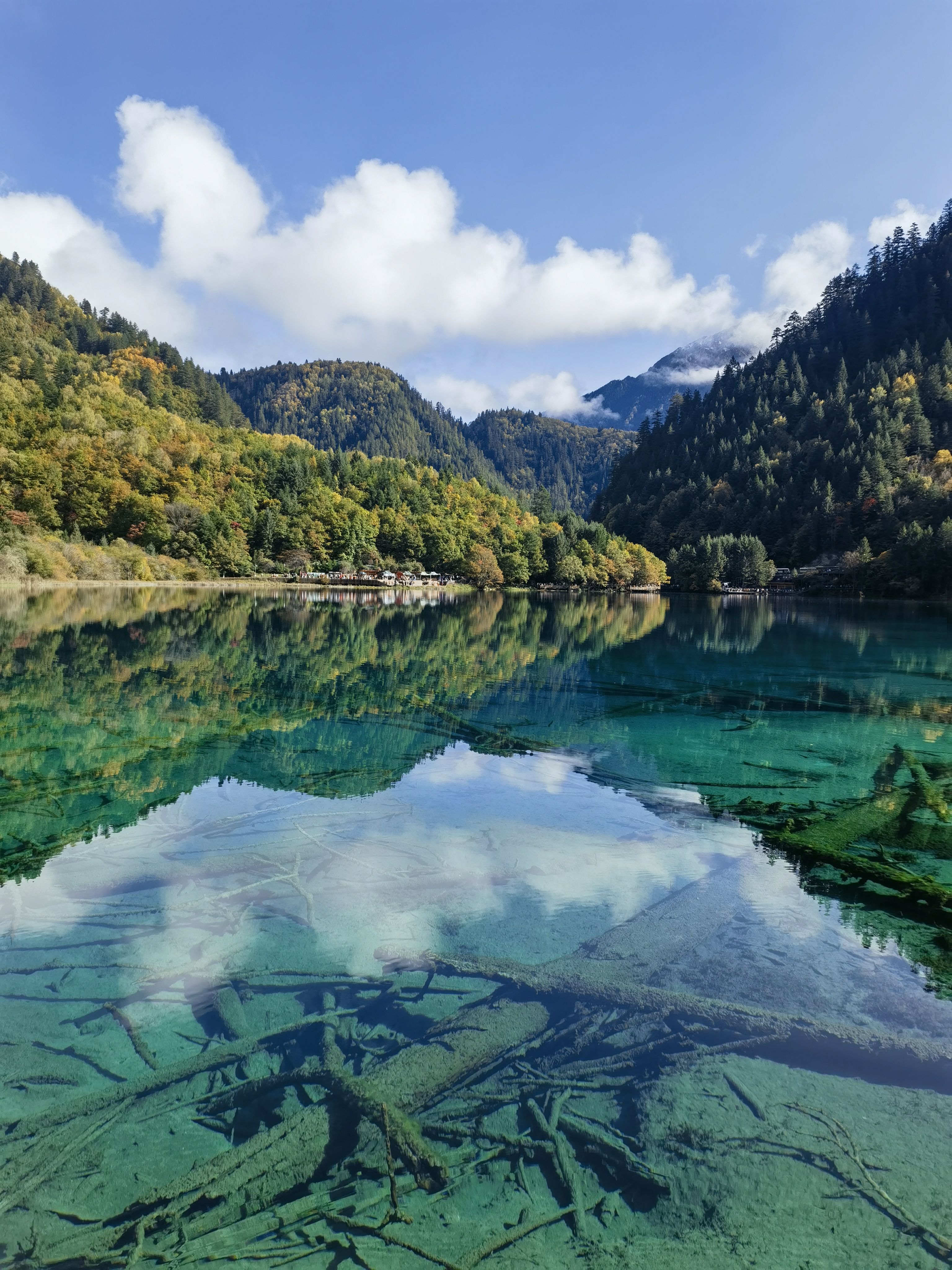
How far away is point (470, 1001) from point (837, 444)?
6115 inches

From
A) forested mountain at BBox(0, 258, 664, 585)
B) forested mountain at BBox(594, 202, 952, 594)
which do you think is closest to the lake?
forested mountain at BBox(0, 258, 664, 585)

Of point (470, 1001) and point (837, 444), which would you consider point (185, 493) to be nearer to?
point (470, 1001)

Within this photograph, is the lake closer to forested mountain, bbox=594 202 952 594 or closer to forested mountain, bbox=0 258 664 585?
forested mountain, bbox=0 258 664 585

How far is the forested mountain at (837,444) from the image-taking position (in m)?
110

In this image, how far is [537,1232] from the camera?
3172 mm

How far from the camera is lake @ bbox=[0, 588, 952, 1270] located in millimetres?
3260

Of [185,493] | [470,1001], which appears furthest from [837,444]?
[470,1001]

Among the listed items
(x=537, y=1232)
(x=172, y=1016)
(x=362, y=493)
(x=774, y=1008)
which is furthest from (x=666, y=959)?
(x=362, y=493)

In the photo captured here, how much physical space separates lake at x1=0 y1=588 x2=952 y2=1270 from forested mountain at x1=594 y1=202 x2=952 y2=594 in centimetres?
9784

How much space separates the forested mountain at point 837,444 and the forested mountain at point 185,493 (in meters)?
31.2

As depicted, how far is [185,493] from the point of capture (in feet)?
270

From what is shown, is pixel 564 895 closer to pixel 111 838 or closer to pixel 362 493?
pixel 111 838

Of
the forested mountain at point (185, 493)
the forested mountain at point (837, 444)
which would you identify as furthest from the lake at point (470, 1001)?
the forested mountain at point (837, 444)

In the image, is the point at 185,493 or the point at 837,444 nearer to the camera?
the point at 185,493
